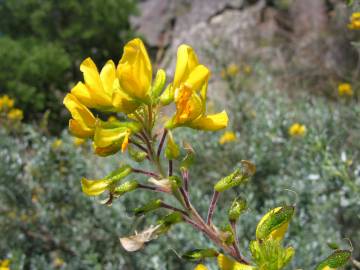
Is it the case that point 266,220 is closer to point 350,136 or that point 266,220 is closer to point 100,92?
point 100,92

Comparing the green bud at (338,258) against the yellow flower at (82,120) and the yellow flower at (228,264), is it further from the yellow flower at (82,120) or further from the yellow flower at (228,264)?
the yellow flower at (82,120)

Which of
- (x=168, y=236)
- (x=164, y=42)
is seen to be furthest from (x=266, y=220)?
(x=164, y=42)

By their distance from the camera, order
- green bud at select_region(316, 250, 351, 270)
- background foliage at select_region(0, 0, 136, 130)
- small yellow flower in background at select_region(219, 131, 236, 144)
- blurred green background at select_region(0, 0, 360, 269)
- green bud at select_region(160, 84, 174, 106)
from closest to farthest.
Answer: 1. green bud at select_region(316, 250, 351, 270)
2. green bud at select_region(160, 84, 174, 106)
3. blurred green background at select_region(0, 0, 360, 269)
4. small yellow flower in background at select_region(219, 131, 236, 144)
5. background foliage at select_region(0, 0, 136, 130)

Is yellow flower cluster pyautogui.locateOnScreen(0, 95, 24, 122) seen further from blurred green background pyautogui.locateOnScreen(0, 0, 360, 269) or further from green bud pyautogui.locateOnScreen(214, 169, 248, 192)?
green bud pyautogui.locateOnScreen(214, 169, 248, 192)

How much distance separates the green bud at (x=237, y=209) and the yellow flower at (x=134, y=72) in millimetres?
249

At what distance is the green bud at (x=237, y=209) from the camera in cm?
Answer: 93

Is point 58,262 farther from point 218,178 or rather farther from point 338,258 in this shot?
point 338,258

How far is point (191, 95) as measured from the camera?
91 cm

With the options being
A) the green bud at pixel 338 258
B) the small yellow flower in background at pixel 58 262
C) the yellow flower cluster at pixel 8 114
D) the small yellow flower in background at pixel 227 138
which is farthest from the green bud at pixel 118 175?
the yellow flower cluster at pixel 8 114

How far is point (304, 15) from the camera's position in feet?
31.7

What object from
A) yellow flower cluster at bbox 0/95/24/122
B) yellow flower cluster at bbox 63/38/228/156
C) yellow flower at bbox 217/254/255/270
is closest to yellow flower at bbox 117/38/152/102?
yellow flower cluster at bbox 63/38/228/156

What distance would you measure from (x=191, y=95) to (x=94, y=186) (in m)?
0.24

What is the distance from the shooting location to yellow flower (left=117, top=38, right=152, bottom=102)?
0.90 metres

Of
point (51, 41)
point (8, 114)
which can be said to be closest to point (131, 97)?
point (8, 114)
